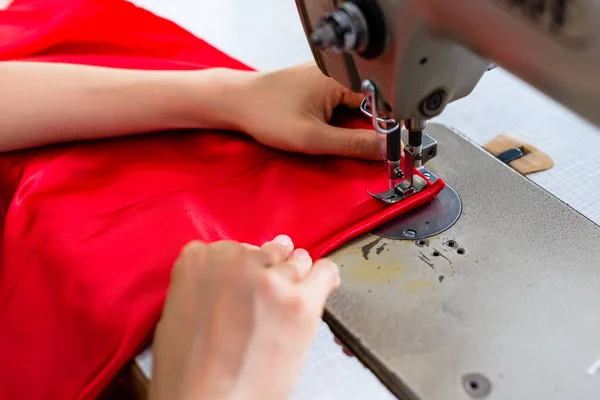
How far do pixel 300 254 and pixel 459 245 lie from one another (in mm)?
206

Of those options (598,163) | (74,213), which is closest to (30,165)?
(74,213)

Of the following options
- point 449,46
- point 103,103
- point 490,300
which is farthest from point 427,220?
point 103,103

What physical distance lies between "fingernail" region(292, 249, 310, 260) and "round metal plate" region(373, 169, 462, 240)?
0.41 feet

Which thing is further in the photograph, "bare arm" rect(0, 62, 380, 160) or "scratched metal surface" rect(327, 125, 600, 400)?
"bare arm" rect(0, 62, 380, 160)

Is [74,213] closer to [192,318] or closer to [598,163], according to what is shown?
[192,318]

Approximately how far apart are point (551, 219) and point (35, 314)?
0.66 meters

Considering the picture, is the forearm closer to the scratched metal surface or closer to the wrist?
the wrist

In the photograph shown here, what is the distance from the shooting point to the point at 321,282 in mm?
691

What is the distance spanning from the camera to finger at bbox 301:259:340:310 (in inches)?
26.6

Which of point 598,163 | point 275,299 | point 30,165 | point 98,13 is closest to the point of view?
point 275,299

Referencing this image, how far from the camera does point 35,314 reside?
0.83 meters

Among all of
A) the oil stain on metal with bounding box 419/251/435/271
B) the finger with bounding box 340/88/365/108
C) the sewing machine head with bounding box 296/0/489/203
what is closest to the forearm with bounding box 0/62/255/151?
the finger with bounding box 340/88/365/108

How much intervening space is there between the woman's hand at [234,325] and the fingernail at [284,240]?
53 mm

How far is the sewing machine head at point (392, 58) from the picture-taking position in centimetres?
66
